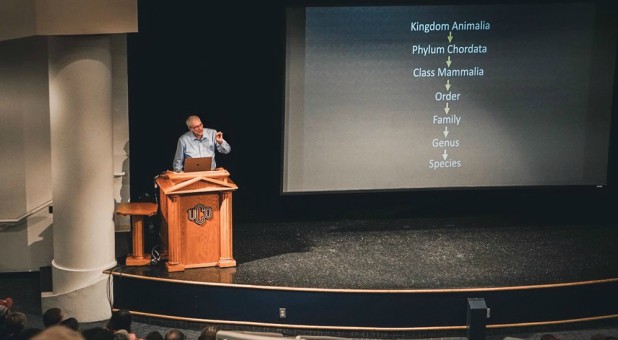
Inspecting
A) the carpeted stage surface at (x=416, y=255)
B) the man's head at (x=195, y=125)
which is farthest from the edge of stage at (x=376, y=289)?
the man's head at (x=195, y=125)

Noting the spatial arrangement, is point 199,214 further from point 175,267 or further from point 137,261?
point 137,261

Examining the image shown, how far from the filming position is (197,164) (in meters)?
7.72

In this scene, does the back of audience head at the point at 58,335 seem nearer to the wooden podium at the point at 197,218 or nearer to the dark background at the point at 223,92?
the wooden podium at the point at 197,218

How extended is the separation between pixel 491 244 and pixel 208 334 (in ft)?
14.2

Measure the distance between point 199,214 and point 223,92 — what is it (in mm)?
1525

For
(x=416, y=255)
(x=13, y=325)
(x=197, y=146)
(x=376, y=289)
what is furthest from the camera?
(x=416, y=255)

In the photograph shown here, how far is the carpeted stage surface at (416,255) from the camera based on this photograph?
307 inches

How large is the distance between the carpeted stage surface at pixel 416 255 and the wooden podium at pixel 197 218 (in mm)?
111

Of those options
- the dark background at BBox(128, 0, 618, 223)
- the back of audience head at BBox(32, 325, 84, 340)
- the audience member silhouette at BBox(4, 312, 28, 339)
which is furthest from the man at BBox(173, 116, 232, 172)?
the back of audience head at BBox(32, 325, 84, 340)

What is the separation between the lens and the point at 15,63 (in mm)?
8422

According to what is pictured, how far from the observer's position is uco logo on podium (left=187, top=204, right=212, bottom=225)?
7.72 m

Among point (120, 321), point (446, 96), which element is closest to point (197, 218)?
point (120, 321)

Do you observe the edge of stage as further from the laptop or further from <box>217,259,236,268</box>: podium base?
the laptop

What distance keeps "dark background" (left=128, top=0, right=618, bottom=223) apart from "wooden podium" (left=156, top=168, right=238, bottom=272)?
62 cm
